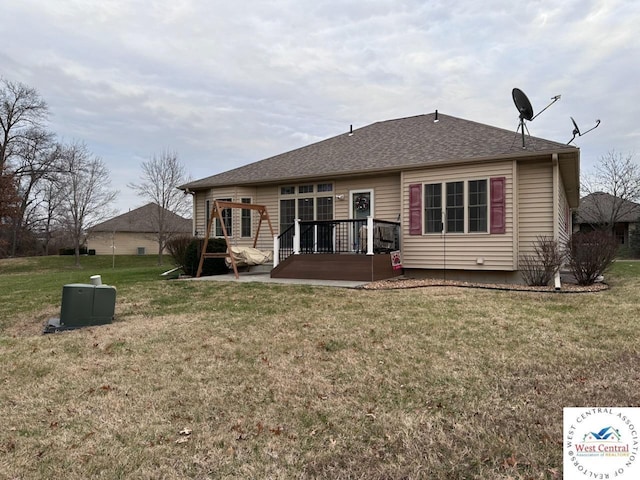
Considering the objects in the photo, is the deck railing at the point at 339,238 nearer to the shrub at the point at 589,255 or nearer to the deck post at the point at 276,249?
the deck post at the point at 276,249

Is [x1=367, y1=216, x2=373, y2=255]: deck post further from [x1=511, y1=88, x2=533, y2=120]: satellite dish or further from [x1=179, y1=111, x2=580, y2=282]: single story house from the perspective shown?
[x1=511, y1=88, x2=533, y2=120]: satellite dish

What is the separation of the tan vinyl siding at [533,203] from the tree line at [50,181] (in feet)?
69.3

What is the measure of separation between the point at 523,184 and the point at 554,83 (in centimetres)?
697

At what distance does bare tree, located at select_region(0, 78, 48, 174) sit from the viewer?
29641 mm

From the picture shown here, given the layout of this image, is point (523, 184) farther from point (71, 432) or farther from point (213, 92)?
point (213, 92)

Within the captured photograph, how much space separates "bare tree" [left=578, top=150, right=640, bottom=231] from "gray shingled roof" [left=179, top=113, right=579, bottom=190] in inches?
836

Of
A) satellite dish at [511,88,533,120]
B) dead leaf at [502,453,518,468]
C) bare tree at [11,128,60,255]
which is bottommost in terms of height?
dead leaf at [502,453,518,468]

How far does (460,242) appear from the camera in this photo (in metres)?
10.2

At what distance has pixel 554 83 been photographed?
Result: 14305 millimetres

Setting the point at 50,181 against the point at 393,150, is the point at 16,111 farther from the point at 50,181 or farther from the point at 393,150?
the point at 393,150

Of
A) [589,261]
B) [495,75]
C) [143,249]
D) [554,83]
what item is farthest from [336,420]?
[143,249]

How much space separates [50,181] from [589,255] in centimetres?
3400

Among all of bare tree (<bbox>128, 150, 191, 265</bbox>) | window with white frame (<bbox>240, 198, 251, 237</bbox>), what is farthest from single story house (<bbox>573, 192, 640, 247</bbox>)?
bare tree (<bbox>128, 150, 191, 265</bbox>)

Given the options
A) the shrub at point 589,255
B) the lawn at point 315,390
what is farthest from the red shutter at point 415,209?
the lawn at point 315,390
